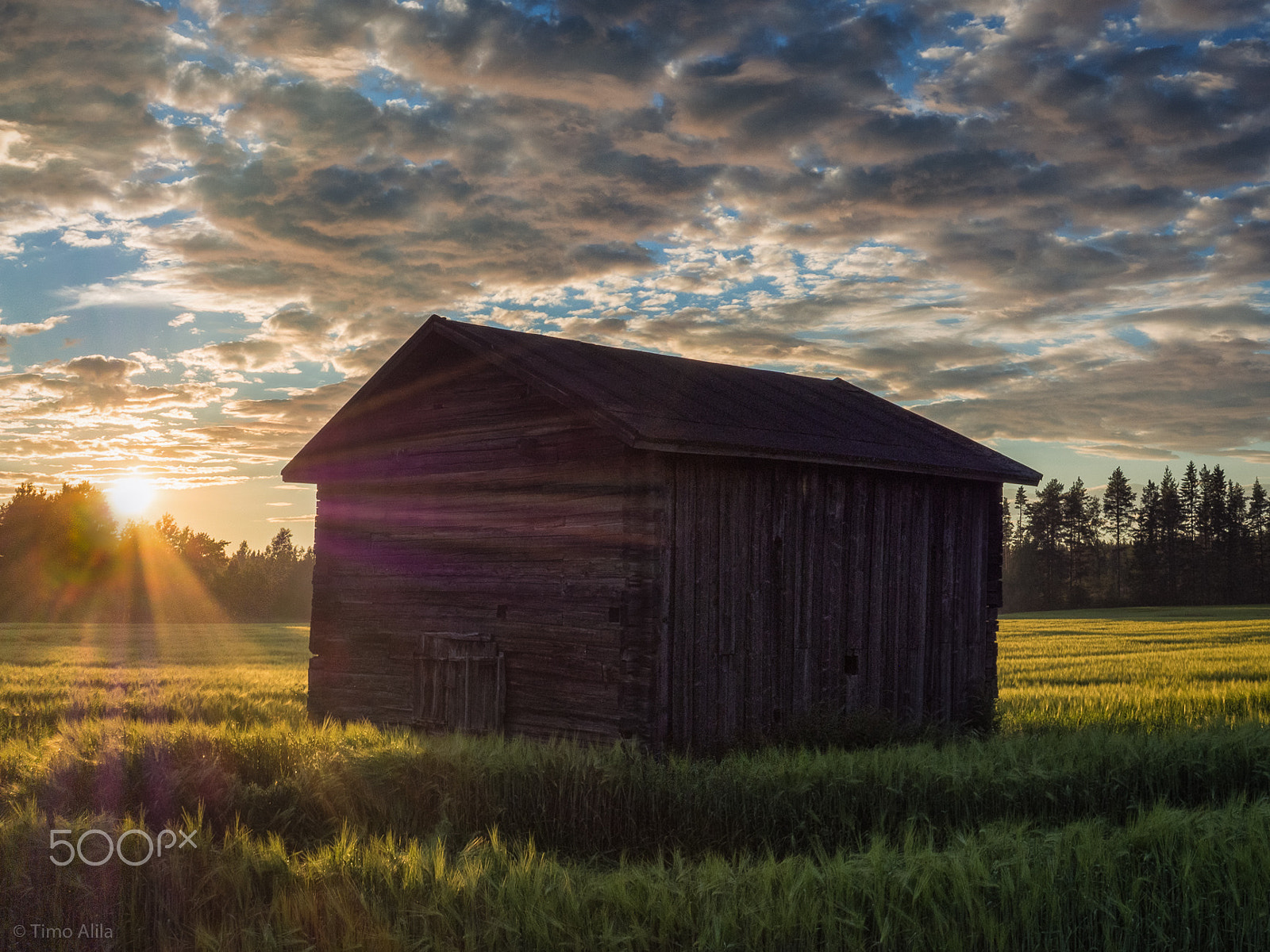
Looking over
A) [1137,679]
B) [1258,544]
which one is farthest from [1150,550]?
[1137,679]

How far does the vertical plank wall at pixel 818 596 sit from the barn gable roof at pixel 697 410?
1.65 ft

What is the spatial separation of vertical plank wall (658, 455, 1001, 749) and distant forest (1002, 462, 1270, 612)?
9085cm

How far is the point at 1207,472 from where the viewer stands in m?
110

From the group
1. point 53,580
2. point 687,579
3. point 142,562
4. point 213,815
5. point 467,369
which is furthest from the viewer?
point 142,562

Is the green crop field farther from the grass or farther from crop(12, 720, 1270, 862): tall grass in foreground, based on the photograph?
the grass

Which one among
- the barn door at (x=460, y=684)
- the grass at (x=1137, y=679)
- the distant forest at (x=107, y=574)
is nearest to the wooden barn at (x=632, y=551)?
the barn door at (x=460, y=684)

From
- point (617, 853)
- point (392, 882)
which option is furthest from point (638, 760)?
point (392, 882)

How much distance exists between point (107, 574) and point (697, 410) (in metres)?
84.4

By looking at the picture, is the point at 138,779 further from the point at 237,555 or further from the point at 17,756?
the point at 237,555

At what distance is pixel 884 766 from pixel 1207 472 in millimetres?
114461

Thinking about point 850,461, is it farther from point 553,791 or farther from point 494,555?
point 553,791

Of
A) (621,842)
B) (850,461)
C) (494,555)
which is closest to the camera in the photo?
(621,842)

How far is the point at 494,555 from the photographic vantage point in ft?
48.1

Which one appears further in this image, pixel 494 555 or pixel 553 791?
pixel 494 555
